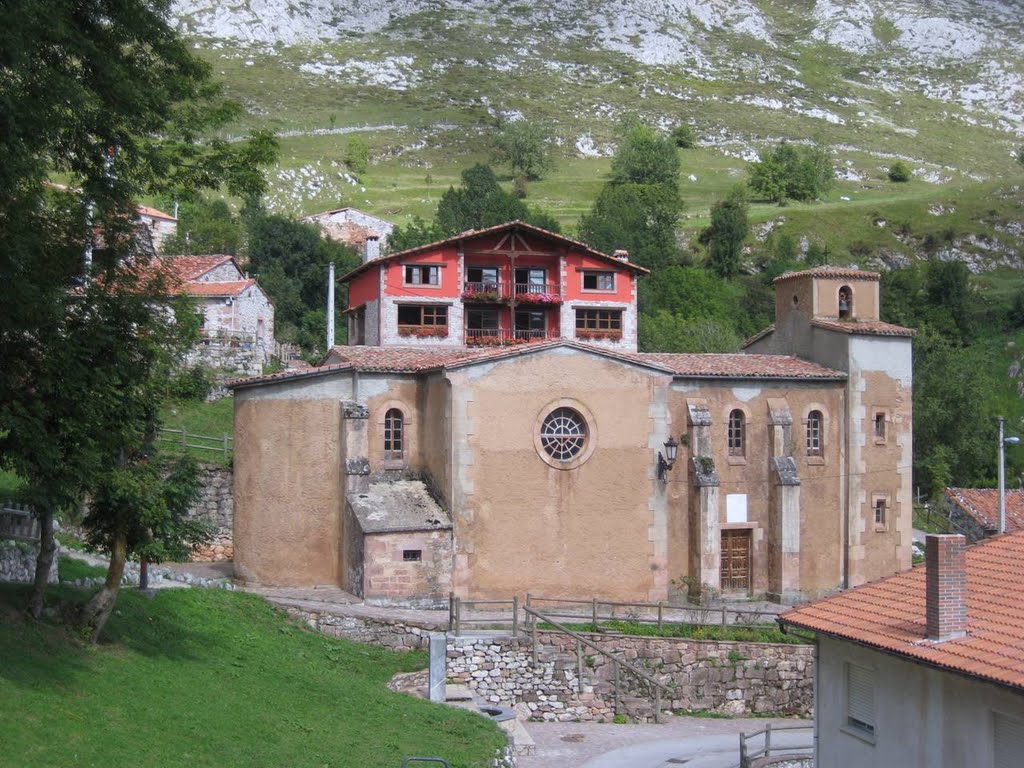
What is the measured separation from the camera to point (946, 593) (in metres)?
→ 17.9

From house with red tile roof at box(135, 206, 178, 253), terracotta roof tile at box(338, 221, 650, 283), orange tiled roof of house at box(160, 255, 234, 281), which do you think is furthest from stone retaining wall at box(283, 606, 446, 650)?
house with red tile roof at box(135, 206, 178, 253)

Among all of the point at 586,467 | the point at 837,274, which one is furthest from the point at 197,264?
the point at 837,274

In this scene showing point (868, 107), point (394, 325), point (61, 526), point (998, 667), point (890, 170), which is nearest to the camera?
point (998, 667)

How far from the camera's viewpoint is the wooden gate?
38250 mm

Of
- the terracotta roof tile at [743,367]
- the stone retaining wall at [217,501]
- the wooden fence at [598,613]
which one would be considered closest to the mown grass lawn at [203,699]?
the wooden fence at [598,613]

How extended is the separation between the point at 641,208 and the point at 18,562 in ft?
254

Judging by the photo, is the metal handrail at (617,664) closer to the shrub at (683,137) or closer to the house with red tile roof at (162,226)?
the house with red tile roof at (162,226)

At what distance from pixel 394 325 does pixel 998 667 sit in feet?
101

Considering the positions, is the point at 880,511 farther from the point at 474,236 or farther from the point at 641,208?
the point at 641,208

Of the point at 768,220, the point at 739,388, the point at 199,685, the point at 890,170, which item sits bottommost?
the point at 199,685

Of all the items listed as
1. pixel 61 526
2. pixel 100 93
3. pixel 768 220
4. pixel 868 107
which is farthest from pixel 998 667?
pixel 868 107

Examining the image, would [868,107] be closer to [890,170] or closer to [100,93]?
[890,170]

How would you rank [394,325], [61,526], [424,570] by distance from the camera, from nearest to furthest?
[424,570] → [61,526] → [394,325]

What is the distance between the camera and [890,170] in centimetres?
15412
